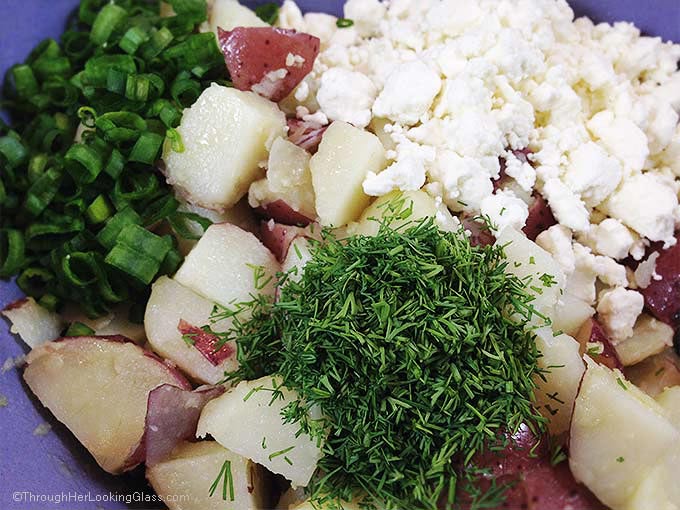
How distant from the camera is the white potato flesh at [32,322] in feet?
6.47

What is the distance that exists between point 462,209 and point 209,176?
0.68 meters

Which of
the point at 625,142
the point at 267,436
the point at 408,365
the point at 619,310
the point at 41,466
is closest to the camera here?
the point at 408,365

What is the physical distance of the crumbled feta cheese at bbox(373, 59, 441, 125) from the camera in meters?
1.95

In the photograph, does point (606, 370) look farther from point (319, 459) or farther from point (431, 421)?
point (319, 459)

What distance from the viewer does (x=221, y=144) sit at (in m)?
2.00

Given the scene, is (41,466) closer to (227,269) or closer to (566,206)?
(227,269)

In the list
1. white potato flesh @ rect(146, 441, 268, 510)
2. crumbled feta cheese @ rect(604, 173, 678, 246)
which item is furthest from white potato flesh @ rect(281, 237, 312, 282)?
crumbled feta cheese @ rect(604, 173, 678, 246)

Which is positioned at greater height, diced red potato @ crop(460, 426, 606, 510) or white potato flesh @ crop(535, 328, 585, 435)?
white potato flesh @ crop(535, 328, 585, 435)

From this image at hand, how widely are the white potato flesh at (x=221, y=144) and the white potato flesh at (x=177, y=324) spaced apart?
0.90 ft

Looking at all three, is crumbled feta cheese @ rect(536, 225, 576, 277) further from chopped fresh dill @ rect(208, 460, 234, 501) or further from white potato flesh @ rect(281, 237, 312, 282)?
chopped fresh dill @ rect(208, 460, 234, 501)

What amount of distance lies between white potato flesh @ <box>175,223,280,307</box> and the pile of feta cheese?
370 mm

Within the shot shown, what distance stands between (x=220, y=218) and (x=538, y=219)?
0.87 m

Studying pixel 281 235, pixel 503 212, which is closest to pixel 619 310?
pixel 503 212

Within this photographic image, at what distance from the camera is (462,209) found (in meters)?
1.92
